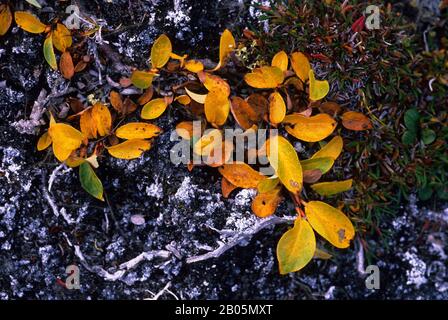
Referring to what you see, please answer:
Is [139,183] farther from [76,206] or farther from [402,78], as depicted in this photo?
[402,78]

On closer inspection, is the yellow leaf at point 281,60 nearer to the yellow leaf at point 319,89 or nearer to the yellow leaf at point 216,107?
→ the yellow leaf at point 319,89

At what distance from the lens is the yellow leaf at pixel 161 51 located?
5.64ft

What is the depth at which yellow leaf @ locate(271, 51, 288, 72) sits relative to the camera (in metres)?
1.75

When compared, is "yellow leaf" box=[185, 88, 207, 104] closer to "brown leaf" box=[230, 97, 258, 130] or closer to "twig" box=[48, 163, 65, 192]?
"brown leaf" box=[230, 97, 258, 130]

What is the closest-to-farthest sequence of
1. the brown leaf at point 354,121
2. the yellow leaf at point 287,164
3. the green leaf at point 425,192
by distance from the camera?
1. the yellow leaf at point 287,164
2. the brown leaf at point 354,121
3. the green leaf at point 425,192

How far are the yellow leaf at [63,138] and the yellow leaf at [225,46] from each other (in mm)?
540

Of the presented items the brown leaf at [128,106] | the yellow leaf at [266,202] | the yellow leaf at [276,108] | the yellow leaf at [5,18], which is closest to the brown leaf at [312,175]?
the yellow leaf at [266,202]

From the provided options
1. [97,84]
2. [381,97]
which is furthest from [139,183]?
[381,97]

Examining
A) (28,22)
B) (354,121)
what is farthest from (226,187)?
(28,22)

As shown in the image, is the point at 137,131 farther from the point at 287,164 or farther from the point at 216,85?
the point at 287,164

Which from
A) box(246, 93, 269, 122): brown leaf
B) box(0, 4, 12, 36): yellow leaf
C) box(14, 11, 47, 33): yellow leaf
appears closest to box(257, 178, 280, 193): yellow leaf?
box(246, 93, 269, 122): brown leaf

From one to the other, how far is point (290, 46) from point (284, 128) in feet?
0.98

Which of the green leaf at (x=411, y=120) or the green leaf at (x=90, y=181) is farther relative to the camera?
the green leaf at (x=411, y=120)

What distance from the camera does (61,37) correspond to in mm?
1764
